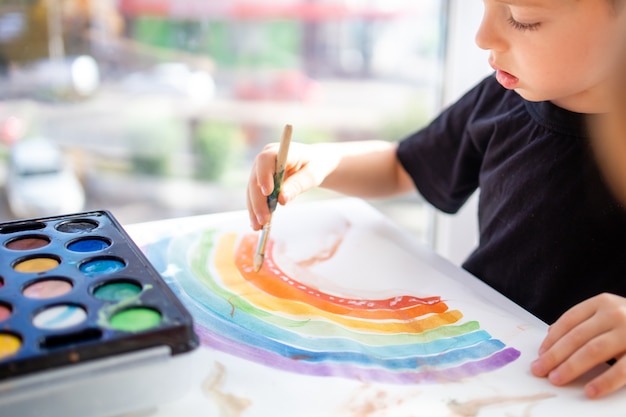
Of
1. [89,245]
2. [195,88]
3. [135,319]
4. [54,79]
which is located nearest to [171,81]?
[195,88]

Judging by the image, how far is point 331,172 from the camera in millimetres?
780

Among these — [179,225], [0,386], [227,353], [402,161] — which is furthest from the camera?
[402,161]

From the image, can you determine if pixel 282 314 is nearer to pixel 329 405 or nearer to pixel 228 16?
pixel 329 405

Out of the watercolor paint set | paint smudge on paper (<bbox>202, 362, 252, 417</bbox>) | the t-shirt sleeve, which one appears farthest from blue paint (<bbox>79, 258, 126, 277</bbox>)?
the t-shirt sleeve

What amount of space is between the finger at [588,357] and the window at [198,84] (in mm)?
678

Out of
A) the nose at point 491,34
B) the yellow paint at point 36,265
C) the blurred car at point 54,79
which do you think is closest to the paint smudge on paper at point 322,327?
the yellow paint at point 36,265

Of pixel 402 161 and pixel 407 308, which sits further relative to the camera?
pixel 402 161

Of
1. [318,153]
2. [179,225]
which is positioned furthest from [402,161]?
[179,225]

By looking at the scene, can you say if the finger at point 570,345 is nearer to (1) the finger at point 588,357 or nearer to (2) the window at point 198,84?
(1) the finger at point 588,357

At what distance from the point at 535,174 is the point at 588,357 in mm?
266

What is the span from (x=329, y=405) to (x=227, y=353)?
0.10 metres

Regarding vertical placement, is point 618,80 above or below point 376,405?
above

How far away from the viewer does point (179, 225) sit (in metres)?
0.71

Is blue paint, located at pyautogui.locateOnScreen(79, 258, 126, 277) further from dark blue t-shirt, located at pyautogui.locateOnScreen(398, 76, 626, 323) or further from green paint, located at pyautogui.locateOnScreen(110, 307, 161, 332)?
dark blue t-shirt, located at pyautogui.locateOnScreen(398, 76, 626, 323)
